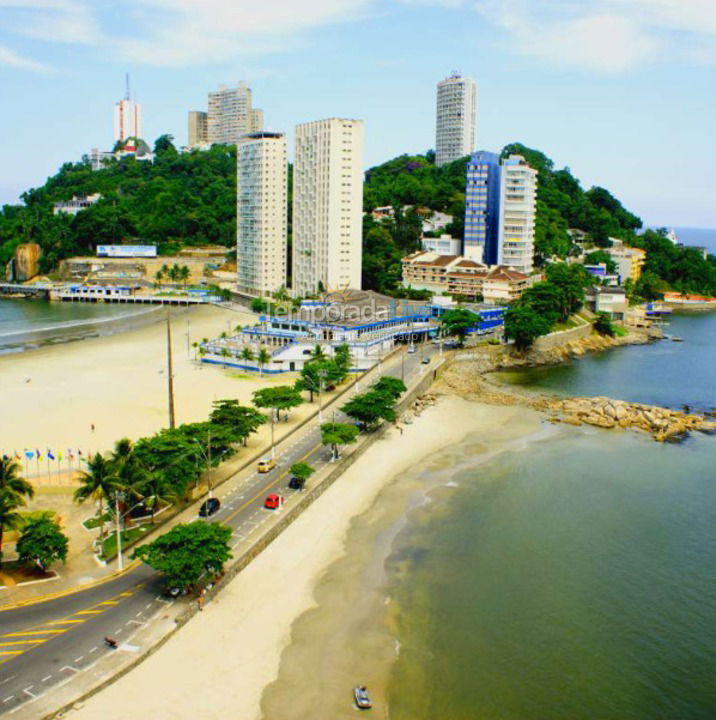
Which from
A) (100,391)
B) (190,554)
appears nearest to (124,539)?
(190,554)

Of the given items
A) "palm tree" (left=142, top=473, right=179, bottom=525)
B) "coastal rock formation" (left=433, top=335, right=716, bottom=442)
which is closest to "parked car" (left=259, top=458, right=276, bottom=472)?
"palm tree" (left=142, top=473, right=179, bottom=525)

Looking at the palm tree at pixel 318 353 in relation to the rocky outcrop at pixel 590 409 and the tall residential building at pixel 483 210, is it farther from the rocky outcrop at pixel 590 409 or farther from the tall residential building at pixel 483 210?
the tall residential building at pixel 483 210

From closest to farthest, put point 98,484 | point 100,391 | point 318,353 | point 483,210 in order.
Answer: point 98,484 < point 100,391 < point 318,353 < point 483,210

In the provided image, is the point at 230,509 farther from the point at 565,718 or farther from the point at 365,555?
the point at 565,718

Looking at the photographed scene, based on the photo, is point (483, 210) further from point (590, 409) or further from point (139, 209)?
point (139, 209)

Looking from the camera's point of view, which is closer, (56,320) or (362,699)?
(362,699)

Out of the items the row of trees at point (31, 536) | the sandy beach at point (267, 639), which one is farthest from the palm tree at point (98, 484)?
the sandy beach at point (267, 639)

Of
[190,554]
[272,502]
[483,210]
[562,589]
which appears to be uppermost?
[483,210]
